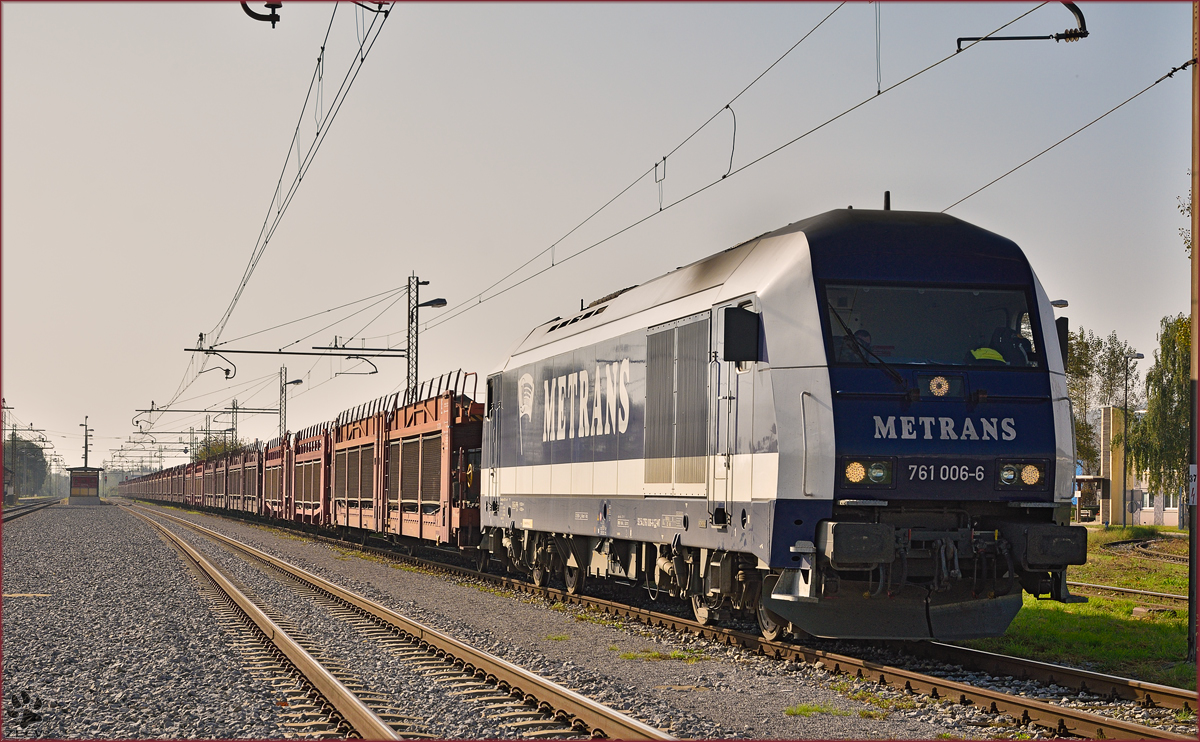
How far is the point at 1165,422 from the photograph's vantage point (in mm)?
54281

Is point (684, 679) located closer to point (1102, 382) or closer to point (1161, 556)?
point (1161, 556)

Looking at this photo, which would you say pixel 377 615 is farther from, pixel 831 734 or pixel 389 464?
pixel 389 464

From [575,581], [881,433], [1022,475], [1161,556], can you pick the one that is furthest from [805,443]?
[1161,556]

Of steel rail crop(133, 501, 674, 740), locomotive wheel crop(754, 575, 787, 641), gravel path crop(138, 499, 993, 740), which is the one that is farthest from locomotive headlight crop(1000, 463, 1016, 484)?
steel rail crop(133, 501, 674, 740)

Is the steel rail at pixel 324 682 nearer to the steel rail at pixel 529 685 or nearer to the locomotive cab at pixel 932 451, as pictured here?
the steel rail at pixel 529 685

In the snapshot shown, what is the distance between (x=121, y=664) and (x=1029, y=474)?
339 inches

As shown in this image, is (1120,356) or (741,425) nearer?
(741,425)

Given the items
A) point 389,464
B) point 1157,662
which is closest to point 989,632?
point 1157,662

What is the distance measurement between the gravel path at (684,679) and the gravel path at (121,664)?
102 inches

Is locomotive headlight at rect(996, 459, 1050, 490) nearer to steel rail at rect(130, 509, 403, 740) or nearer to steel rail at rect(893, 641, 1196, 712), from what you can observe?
steel rail at rect(893, 641, 1196, 712)

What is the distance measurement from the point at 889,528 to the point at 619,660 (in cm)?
306

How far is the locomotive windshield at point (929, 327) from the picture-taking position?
9.91 m

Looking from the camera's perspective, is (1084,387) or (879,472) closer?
(879,472)

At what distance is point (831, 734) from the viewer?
780cm
